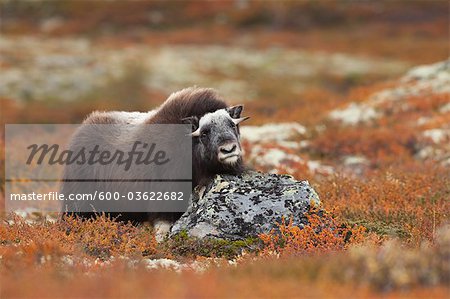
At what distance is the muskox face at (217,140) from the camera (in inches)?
335

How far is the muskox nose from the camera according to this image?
8.41 m

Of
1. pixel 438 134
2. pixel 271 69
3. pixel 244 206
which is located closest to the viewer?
pixel 244 206

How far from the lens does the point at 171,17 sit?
240ft

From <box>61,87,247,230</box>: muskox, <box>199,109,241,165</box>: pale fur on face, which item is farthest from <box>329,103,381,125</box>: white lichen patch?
<box>199,109,241,165</box>: pale fur on face

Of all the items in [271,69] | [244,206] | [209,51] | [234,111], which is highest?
[209,51]

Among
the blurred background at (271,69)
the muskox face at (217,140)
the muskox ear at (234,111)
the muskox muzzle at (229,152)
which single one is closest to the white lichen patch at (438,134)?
the blurred background at (271,69)

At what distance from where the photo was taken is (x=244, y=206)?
8.41 m

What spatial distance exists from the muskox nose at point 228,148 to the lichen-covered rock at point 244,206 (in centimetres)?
45

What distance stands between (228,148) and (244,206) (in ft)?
2.65


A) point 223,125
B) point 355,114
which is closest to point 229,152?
point 223,125

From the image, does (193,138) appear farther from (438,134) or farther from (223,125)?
(438,134)

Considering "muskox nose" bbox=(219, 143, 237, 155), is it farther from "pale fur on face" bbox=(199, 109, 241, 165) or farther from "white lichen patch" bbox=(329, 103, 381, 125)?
"white lichen patch" bbox=(329, 103, 381, 125)

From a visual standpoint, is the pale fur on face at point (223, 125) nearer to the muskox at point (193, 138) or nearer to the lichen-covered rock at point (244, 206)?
the muskox at point (193, 138)

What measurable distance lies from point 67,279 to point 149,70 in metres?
33.6
